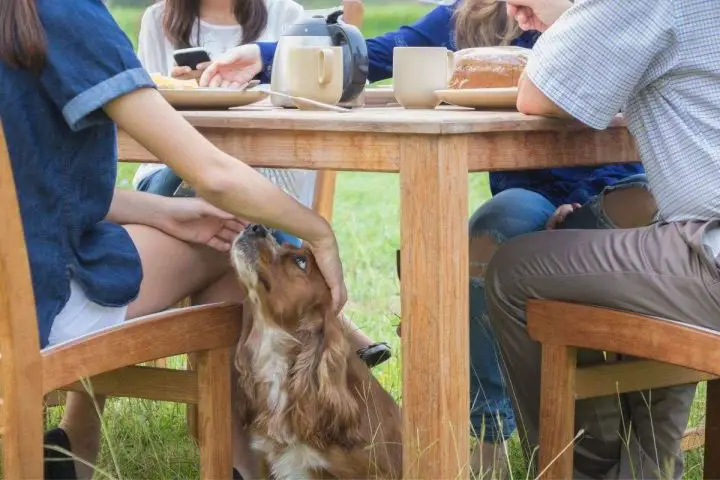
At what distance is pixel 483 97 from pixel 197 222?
697 millimetres

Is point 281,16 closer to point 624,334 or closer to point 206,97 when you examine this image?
point 206,97

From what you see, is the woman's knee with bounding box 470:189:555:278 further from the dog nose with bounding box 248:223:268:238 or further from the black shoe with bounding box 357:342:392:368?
the dog nose with bounding box 248:223:268:238

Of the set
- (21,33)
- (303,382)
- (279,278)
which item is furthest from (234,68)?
(21,33)

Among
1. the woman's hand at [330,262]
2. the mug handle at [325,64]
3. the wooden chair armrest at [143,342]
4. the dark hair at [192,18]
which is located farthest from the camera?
the dark hair at [192,18]

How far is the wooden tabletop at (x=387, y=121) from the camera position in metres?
2.25

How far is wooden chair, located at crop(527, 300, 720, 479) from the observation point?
236cm

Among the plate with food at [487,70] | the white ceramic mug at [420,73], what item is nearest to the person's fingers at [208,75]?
the white ceramic mug at [420,73]

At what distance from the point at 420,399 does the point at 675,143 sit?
73cm

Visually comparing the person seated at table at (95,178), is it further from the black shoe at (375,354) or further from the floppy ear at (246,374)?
the black shoe at (375,354)

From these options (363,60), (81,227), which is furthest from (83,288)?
(363,60)

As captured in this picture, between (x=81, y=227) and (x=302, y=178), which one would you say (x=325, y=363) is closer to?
(x=81, y=227)

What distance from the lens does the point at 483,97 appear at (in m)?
2.58

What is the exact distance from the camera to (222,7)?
164 inches

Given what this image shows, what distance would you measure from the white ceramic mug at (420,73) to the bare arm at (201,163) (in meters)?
0.48
